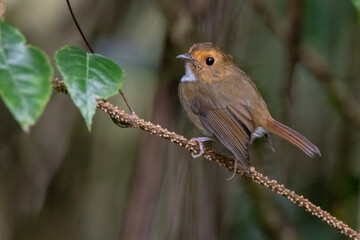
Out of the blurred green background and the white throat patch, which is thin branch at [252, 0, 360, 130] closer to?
the blurred green background

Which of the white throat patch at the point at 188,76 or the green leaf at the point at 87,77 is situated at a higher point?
the white throat patch at the point at 188,76

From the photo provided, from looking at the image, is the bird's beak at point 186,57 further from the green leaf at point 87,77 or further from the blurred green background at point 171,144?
the green leaf at point 87,77

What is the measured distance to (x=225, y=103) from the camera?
2.81 metres

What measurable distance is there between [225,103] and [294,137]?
389 mm

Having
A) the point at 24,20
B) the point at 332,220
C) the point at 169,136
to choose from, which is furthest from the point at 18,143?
the point at 332,220

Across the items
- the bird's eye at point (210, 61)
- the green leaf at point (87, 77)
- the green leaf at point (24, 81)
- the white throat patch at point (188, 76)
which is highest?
the bird's eye at point (210, 61)

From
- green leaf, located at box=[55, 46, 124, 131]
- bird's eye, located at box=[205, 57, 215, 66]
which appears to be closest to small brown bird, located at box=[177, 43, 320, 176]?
bird's eye, located at box=[205, 57, 215, 66]

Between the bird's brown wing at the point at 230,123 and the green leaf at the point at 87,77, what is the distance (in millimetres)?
1133

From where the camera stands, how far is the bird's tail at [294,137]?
8.24 ft

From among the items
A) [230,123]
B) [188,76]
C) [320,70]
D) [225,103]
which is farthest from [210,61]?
[320,70]

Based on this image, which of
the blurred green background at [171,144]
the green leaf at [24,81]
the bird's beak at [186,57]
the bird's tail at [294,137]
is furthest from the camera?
the blurred green background at [171,144]

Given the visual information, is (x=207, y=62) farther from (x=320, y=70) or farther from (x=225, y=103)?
(x=320, y=70)

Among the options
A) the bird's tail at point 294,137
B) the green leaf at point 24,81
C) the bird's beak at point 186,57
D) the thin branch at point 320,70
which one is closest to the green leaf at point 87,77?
the green leaf at point 24,81

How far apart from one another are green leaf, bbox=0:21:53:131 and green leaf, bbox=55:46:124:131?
Result: 106 mm
